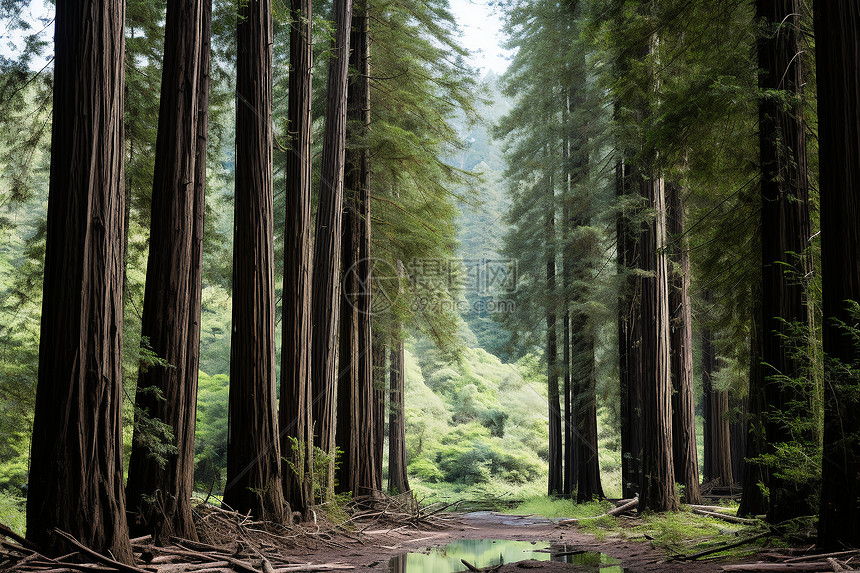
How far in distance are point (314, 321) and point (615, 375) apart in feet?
33.3

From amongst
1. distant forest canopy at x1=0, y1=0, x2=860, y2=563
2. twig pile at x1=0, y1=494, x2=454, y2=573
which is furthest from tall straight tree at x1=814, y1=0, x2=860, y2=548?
twig pile at x1=0, y1=494, x2=454, y2=573

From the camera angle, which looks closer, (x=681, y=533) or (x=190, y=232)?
(x=190, y=232)

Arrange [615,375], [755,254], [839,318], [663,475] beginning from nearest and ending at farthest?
[839,318]
[755,254]
[663,475]
[615,375]

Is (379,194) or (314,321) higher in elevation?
(379,194)

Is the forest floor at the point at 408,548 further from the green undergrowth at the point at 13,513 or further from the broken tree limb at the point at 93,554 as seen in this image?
the green undergrowth at the point at 13,513

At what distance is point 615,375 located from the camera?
1786 centimetres

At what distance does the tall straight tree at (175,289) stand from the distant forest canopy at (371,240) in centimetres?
3

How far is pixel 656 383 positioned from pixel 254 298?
7.61 meters

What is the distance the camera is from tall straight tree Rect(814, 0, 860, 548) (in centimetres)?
498

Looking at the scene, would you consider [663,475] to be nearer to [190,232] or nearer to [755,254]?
[755,254]

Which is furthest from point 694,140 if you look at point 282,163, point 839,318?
point 282,163

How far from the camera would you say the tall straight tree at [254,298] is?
7.93m

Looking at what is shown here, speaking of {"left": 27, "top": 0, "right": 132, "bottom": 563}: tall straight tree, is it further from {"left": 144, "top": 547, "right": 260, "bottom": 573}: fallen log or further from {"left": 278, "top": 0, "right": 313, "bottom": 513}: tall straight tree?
{"left": 278, "top": 0, "right": 313, "bottom": 513}: tall straight tree

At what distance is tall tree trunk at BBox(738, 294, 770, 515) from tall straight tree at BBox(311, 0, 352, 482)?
20.4 ft
